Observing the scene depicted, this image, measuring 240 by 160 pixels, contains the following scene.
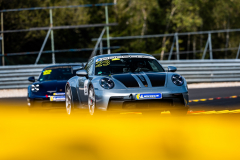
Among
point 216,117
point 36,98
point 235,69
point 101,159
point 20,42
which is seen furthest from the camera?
point 20,42

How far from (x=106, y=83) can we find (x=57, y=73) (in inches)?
183

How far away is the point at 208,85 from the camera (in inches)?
726

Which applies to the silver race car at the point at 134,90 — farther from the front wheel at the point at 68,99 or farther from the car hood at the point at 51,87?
the car hood at the point at 51,87

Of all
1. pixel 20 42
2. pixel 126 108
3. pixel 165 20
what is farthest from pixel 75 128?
pixel 165 20

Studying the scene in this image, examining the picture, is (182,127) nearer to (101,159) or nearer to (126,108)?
(126,108)

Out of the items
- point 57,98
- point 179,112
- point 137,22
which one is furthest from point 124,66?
point 137,22

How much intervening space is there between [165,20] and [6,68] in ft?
128

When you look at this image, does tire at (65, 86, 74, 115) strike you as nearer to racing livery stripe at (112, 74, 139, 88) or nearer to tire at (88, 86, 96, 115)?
tire at (88, 86, 96, 115)

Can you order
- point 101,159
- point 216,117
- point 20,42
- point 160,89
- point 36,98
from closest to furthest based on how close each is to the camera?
point 101,159, point 160,89, point 216,117, point 36,98, point 20,42

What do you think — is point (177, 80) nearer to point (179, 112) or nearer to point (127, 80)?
point (179, 112)

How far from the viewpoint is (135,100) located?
750 cm

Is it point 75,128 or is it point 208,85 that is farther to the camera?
point 208,85

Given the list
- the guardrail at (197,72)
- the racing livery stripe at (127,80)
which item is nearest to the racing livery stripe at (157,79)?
the racing livery stripe at (127,80)

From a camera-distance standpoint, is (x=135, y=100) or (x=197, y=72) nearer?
(x=135, y=100)
